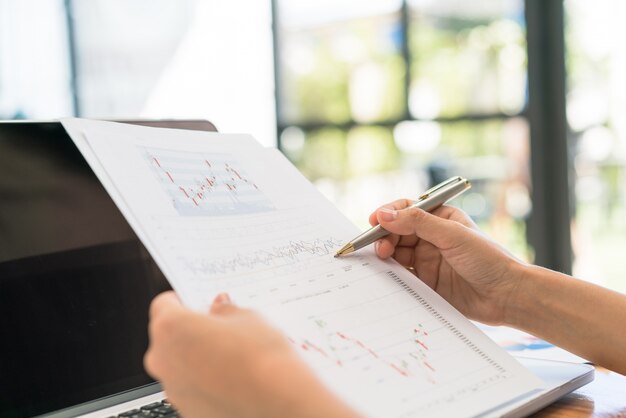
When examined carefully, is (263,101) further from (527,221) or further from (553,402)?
(553,402)

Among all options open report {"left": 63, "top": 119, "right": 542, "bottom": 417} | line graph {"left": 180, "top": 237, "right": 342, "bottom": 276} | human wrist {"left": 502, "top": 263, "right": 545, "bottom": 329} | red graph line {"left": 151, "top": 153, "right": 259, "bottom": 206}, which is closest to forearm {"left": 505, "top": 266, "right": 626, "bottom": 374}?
human wrist {"left": 502, "top": 263, "right": 545, "bottom": 329}

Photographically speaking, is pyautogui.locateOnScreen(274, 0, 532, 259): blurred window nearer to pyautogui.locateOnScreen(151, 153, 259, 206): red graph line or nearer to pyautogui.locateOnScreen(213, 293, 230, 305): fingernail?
pyautogui.locateOnScreen(151, 153, 259, 206): red graph line

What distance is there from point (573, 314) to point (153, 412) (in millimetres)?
461

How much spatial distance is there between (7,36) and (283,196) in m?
3.03

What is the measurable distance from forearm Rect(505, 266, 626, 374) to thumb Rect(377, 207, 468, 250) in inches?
3.5

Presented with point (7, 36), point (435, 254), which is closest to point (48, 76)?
point (7, 36)

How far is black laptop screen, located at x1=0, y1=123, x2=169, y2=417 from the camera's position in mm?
667

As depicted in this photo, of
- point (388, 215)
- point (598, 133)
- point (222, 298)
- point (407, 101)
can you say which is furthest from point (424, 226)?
point (407, 101)

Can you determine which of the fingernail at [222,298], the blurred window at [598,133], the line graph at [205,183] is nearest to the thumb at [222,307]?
the fingernail at [222,298]

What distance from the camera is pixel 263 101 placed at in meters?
3.59

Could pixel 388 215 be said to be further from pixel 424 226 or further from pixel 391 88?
pixel 391 88

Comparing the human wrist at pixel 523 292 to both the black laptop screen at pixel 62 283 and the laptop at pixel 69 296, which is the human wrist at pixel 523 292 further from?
the black laptop screen at pixel 62 283

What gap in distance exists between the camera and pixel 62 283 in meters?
0.70

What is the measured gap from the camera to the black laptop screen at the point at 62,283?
667mm
